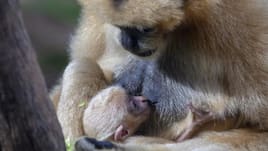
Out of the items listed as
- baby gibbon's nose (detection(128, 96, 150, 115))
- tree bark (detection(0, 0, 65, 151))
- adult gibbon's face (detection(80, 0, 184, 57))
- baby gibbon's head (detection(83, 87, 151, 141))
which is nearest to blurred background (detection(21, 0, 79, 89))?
baby gibbon's head (detection(83, 87, 151, 141))

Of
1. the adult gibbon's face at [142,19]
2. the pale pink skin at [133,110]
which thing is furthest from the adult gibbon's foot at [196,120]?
the adult gibbon's face at [142,19]

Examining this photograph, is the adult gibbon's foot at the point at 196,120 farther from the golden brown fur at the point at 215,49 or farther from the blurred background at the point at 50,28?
the blurred background at the point at 50,28

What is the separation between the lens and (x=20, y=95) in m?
6.02

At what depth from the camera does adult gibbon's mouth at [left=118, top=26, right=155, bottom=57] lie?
7.66 metres

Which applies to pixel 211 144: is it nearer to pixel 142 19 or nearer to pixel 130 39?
pixel 130 39

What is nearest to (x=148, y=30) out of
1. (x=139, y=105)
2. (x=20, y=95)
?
(x=139, y=105)

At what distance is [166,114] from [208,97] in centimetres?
53

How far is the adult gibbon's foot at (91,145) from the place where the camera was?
7734 millimetres

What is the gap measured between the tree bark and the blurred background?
11.5 meters

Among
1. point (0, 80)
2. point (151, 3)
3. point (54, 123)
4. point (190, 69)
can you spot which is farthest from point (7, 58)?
point (190, 69)

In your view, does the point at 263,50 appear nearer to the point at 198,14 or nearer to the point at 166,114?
the point at 198,14

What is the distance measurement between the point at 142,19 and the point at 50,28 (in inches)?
464

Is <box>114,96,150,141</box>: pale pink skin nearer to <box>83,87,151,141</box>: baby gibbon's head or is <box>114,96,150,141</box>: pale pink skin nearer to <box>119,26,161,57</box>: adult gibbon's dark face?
<box>83,87,151,141</box>: baby gibbon's head

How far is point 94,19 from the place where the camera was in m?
8.89
